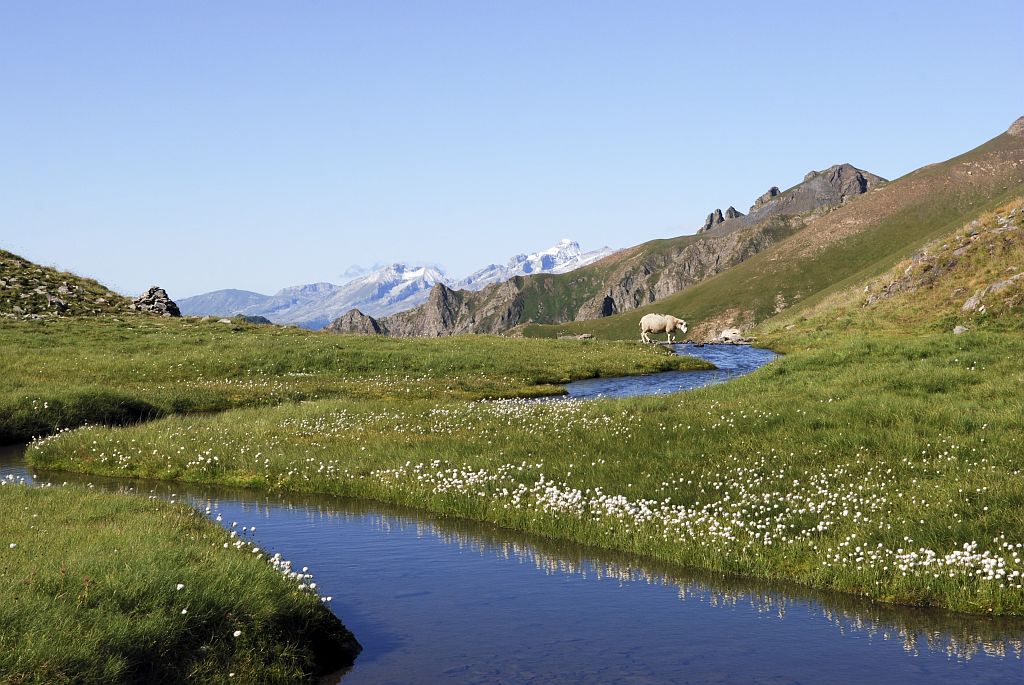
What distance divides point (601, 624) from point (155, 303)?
74.5 meters

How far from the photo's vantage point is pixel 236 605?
11609mm

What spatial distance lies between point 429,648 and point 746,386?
22.9 metres

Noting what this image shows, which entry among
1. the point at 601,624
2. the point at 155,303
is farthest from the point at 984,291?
the point at 155,303

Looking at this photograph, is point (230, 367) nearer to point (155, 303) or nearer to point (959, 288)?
point (155, 303)

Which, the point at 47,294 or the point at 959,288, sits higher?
the point at 47,294

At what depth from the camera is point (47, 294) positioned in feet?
229

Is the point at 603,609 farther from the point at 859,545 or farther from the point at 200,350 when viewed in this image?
the point at 200,350

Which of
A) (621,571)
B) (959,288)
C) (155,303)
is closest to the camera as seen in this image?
(621,571)

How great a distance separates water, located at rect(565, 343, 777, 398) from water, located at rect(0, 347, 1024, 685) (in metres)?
21.7

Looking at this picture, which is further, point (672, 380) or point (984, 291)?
point (984, 291)

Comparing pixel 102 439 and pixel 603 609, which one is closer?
pixel 603 609

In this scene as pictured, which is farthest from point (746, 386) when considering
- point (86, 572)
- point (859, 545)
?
point (86, 572)

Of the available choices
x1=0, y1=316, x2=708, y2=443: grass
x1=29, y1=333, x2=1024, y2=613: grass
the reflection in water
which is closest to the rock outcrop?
x1=0, y1=316, x2=708, y2=443: grass

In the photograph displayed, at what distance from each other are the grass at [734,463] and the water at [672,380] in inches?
403
